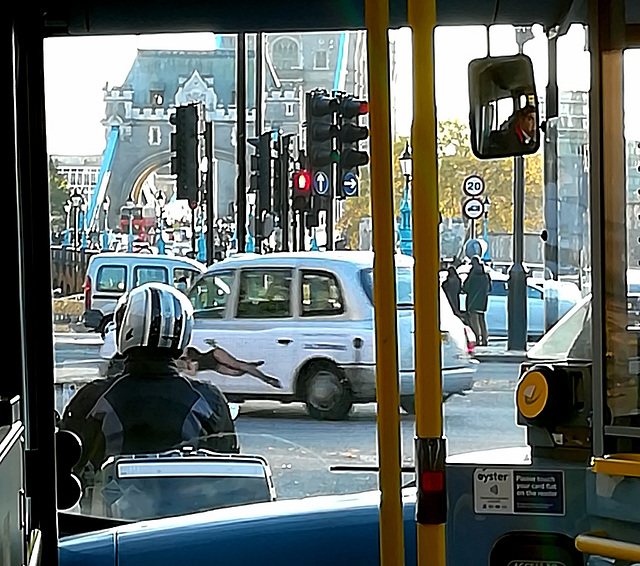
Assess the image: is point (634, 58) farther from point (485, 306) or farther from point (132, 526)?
point (132, 526)

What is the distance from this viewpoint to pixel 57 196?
2.25 m

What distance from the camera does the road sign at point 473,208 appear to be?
2.17m

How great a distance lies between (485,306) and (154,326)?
811 mm

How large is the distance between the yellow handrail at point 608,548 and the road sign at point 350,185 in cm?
80

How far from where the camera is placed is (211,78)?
2316 millimetres

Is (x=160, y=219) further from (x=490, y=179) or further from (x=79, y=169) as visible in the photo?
(x=490, y=179)

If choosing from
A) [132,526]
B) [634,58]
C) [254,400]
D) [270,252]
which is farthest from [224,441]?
[634,58]

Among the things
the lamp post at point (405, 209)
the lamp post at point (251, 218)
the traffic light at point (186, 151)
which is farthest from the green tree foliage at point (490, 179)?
the traffic light at point (186, 151)

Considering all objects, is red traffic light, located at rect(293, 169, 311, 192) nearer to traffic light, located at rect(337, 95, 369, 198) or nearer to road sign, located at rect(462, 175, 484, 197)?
traffic light, located at rect(337, 95, 369, 198)

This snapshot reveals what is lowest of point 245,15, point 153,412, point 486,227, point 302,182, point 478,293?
point 153,412

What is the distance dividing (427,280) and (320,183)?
28.5 inches

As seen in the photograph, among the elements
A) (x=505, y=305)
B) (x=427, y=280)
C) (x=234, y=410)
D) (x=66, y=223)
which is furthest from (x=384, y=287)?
(x=234, y=410)

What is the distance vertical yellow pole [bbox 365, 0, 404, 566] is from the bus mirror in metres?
0.38

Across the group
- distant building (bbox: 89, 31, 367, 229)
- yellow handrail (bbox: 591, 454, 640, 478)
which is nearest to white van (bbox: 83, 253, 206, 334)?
distant building (bbox: 89, 31, 367, 229)
